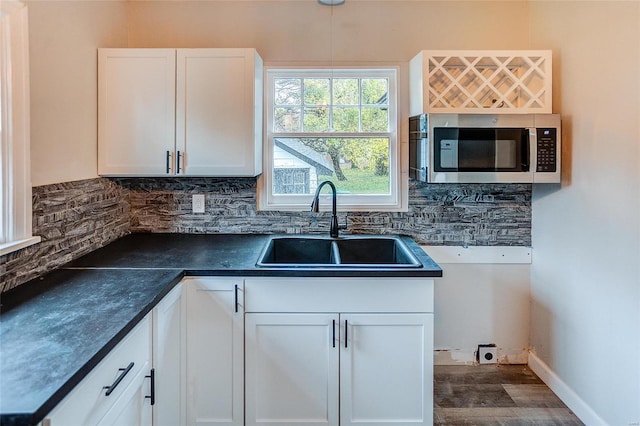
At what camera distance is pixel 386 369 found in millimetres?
1955

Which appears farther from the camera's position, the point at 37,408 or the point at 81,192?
the point at 81,192

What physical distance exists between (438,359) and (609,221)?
1296 millimetres

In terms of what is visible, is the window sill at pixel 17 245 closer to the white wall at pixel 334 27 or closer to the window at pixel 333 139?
the window at pixel 333 139

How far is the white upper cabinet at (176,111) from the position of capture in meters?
2.34

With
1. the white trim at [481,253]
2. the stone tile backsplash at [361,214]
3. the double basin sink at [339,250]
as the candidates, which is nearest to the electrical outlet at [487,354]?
the white trim at [481,253]

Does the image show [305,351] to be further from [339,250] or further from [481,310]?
[481,310]

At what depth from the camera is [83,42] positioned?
2174mm

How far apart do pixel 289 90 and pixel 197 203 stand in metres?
0.88

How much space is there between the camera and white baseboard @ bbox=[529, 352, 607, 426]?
2120mm

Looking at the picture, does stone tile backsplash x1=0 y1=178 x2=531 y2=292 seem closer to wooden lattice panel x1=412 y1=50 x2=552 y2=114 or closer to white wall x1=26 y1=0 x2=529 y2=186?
wooden lattice panel x1=412 y1=50 x2=552 y2=114

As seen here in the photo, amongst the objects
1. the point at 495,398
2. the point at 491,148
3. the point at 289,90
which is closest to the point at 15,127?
the point at 289,90

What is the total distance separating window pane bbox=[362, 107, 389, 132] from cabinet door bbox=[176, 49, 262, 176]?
0.73 meters

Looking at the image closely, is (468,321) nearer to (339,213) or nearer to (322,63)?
(339,213)

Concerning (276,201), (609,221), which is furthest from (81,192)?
(609,221)
